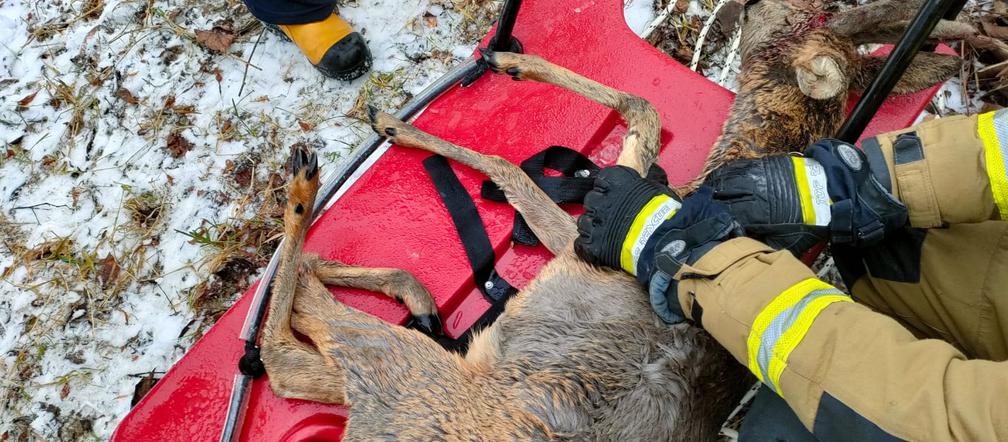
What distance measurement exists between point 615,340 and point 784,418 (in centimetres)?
72

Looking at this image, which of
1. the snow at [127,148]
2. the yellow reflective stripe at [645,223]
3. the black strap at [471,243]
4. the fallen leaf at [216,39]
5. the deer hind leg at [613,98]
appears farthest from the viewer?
the fallen leaf at [216,39]

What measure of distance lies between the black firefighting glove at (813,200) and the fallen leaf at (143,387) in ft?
10.7

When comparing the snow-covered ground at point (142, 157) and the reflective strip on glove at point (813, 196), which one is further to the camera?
the snow-covered ground at point (142, 157)

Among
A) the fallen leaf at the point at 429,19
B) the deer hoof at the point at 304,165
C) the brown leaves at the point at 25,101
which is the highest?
the fallen leaf at the point at 429,19

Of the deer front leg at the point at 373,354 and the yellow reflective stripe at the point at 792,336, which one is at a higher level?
the yellow reflective stripe at the point at 792,336

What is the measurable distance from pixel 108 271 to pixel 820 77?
13.7ft

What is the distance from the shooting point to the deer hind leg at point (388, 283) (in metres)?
3.06

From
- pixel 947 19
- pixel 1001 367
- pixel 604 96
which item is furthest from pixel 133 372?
pixel 947 19

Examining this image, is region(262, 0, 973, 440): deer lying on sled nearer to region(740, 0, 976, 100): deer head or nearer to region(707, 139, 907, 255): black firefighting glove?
region(740, 0, 976, 100): deer head

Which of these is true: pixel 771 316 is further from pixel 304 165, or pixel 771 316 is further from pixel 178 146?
pixel 178 146

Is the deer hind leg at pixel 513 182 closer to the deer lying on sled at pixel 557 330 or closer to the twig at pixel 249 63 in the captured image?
the deer lying on sled at pixel 557 330

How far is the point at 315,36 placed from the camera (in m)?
4.22

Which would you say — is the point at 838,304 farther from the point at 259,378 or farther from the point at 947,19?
the point at 259,378

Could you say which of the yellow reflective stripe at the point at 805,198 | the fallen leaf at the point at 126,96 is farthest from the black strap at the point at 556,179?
the fallen leaf at the point at 126,96
